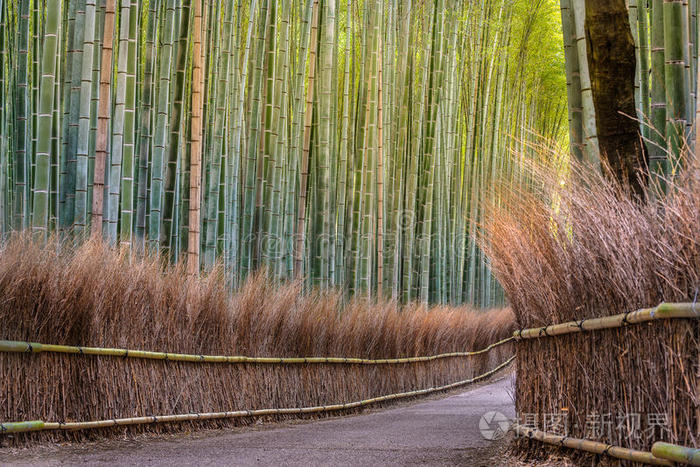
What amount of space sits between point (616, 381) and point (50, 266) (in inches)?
102

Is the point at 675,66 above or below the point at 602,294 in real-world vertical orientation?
above

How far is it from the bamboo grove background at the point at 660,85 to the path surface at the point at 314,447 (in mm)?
1387

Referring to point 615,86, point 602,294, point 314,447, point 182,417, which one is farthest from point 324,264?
point 602,294

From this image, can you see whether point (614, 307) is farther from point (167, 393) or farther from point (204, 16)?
point (204, 16)

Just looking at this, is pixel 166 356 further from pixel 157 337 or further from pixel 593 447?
pixel 593 447

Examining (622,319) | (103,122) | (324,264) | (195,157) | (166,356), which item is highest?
(103,122)

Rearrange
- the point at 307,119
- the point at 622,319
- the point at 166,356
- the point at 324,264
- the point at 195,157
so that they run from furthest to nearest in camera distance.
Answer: the point at 324,264
the point at 307,119
the point at 195,157
the point at 166,356
the point at 622,319

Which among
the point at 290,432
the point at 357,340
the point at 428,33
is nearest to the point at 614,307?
the point at 290,432

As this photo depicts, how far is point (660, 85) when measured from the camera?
3.77 m

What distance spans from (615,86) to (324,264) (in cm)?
454

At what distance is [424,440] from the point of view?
443 centimetres

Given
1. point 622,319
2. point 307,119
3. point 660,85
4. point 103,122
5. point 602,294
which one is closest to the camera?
point 622,319

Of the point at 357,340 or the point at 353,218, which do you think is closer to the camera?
the point at 357,340

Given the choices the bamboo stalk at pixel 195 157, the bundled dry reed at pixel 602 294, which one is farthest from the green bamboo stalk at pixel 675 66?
the bamboo stalk at pixel 195 157
